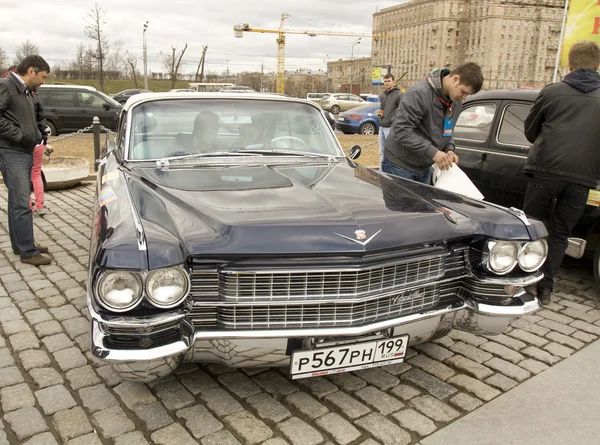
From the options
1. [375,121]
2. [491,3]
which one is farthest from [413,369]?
[491,3]

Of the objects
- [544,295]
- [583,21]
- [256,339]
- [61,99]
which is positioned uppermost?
[583,21]

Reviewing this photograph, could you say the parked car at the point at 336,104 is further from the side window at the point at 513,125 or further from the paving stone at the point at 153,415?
the paving stone at the point at 153,415

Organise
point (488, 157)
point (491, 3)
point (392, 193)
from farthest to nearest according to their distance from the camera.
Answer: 1. point (491, 3)
2. point (488, 157)
3. point (392, 193)

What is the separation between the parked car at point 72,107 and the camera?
54.3 ft

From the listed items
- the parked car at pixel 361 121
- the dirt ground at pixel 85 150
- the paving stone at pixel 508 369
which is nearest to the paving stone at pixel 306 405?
the paving stone at pixel 508 369

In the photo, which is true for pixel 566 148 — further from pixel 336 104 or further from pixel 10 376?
pixel 336 104

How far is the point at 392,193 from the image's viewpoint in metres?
3.38

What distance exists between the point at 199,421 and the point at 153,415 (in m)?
0.26

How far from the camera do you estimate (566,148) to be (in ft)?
13.9

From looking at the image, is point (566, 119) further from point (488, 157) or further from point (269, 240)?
point (269, 240)

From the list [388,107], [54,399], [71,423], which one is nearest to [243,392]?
[71,423]

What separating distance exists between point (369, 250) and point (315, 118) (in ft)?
7.00

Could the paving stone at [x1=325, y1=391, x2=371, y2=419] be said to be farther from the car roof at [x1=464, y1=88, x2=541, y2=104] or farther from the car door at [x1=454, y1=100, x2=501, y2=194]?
the car roof at [x1=464, y1=88, x2=541, y2=104]

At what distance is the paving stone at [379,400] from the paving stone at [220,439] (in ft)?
2.70
